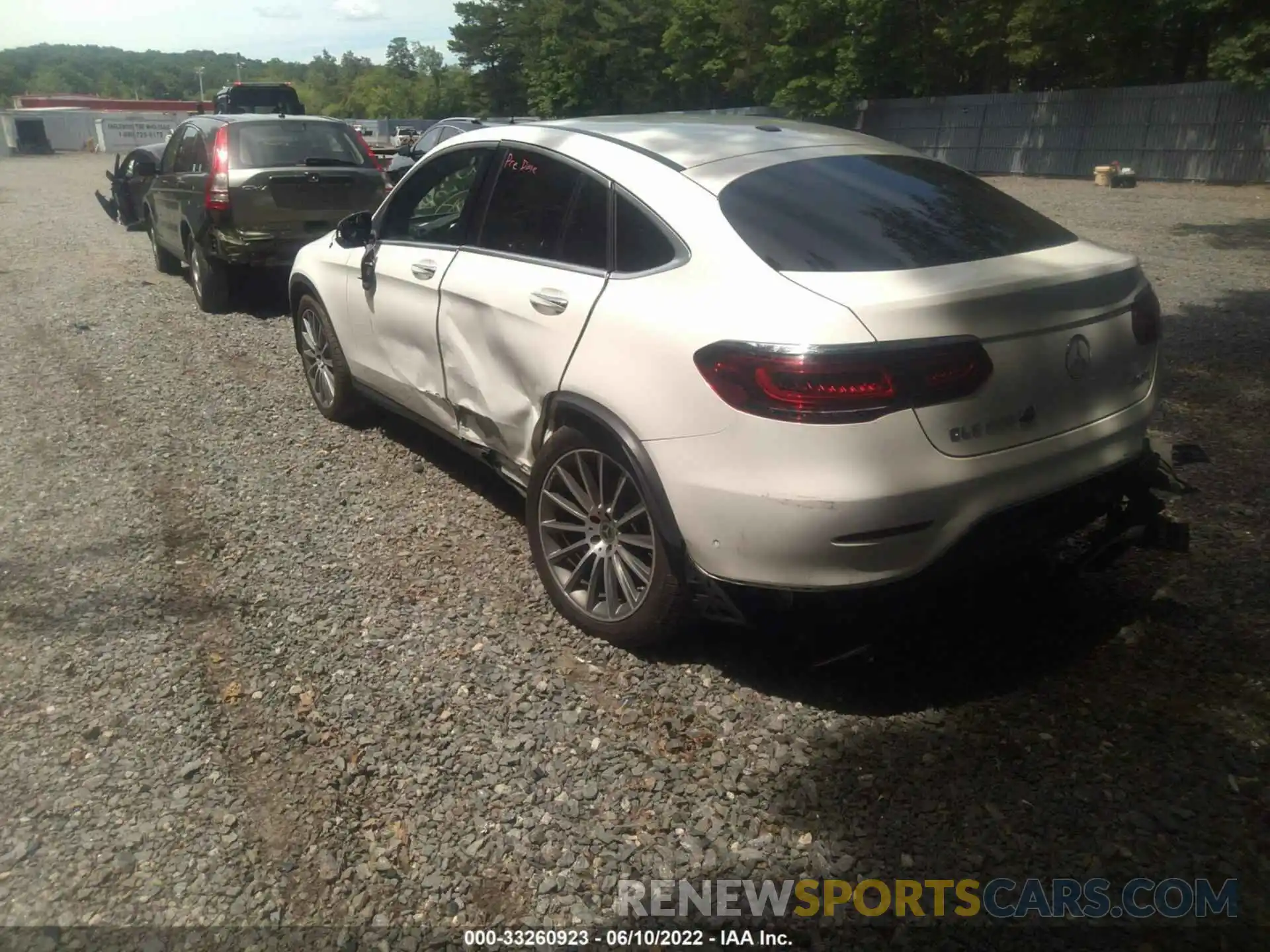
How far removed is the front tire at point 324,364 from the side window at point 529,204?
1.75m

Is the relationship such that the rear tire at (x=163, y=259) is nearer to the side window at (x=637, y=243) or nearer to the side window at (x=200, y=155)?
the side window at (x=200, y=155)

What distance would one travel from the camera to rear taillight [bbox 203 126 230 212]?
338 inches

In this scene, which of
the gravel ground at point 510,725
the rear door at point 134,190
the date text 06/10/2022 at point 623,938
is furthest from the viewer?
the rear door at point 134,190

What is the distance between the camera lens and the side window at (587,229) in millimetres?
3488

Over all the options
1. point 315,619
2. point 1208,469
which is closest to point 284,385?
point 315,619

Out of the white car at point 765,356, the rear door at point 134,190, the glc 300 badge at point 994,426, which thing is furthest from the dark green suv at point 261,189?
the glc 300 badge at point 994,426

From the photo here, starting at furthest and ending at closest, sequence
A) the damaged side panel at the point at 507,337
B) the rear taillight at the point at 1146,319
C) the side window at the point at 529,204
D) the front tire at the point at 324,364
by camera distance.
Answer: the front tire at the point at 324,364
the side window at the point at 529,204
the damaged side panel at the point at 507,337
the rear taillight at the point at 1146,319

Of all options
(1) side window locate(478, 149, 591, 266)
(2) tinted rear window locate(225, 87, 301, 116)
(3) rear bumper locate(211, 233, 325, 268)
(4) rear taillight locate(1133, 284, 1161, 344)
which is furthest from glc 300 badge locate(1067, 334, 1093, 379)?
(2) tinted rear window locate(225, 87, 301, 116)

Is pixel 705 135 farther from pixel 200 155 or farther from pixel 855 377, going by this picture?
pixel 200 155

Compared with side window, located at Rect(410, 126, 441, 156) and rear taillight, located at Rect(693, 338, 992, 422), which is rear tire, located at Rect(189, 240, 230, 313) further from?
rear taillight, located at Rect(693, 338, 992, 422)

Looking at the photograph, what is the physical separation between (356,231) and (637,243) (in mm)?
2324

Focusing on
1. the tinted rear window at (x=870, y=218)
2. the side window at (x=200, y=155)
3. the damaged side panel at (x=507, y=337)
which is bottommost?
the damaged side panel at (x=507, y=337)

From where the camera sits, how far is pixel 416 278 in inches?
176

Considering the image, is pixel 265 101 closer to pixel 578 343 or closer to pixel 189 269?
pixel 189 269
